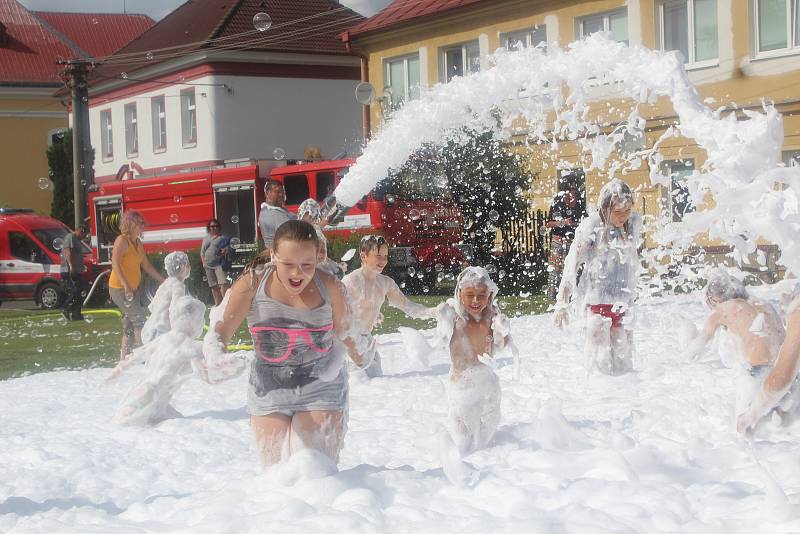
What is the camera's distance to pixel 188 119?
125ft

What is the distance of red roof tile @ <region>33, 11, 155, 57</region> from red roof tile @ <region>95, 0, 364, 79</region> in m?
14.6

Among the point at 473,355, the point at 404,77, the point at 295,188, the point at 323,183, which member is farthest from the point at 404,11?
the point at 473,355

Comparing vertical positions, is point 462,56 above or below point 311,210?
above

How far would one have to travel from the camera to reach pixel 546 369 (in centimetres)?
1006

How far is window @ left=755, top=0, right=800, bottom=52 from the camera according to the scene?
68.0ft

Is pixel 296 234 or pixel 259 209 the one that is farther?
pixel 259 209

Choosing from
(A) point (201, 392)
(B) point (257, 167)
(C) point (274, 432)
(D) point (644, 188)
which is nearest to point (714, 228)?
(C) point (274, 432)

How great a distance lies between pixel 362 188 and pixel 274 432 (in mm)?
5259

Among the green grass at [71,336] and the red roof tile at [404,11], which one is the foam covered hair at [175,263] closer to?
the green grass at [71,336]

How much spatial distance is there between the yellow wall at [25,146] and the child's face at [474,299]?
1817 inches

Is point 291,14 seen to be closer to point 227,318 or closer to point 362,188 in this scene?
point 362,188

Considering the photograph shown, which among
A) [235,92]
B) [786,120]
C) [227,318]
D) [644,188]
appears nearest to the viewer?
[227,318]

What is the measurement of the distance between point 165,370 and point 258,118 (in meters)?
29.6

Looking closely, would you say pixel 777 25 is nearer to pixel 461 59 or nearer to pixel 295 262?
pixel 461 59
